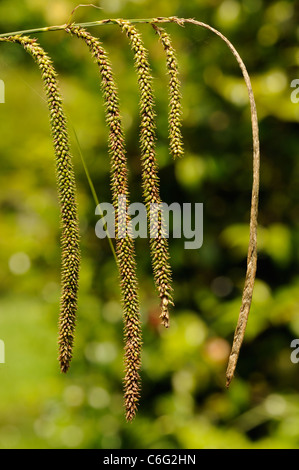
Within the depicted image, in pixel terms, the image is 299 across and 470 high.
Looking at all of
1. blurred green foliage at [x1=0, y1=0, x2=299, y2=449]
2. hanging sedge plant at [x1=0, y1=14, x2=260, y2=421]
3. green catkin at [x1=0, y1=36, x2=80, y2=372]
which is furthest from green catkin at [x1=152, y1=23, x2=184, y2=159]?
blurred green foliage at [x1=0, y1=0, x2=299, y2=449]

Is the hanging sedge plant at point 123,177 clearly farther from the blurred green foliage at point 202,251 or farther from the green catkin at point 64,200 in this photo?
the blurred green foliage at point 202,251

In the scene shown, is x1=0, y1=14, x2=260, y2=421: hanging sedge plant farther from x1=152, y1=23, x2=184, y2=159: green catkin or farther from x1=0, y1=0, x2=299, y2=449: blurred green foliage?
x1=0, y1=0, x2=299, y2=449: blurred green foliage

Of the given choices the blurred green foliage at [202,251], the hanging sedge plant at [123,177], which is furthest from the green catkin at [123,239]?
the blurred green foliage at [202,251]

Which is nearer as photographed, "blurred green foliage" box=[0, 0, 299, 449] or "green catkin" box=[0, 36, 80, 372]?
"green catkin" box=[0, 36, 80, 372]

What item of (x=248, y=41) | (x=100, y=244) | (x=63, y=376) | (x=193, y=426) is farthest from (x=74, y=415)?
(x=248, y=41)

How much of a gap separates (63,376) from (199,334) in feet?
2.07

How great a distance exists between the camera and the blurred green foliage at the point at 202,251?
2352mm

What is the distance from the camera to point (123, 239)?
3.10ft

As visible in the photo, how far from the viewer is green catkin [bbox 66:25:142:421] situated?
35.9 inches

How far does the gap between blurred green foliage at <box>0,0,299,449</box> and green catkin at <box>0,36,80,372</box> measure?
141cm

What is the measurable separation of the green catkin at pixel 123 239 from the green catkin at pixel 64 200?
0.22 feet

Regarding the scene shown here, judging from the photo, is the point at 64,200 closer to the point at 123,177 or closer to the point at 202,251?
the point at 123,177

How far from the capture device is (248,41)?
2438mm

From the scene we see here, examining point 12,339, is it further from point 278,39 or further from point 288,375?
point 278,39
